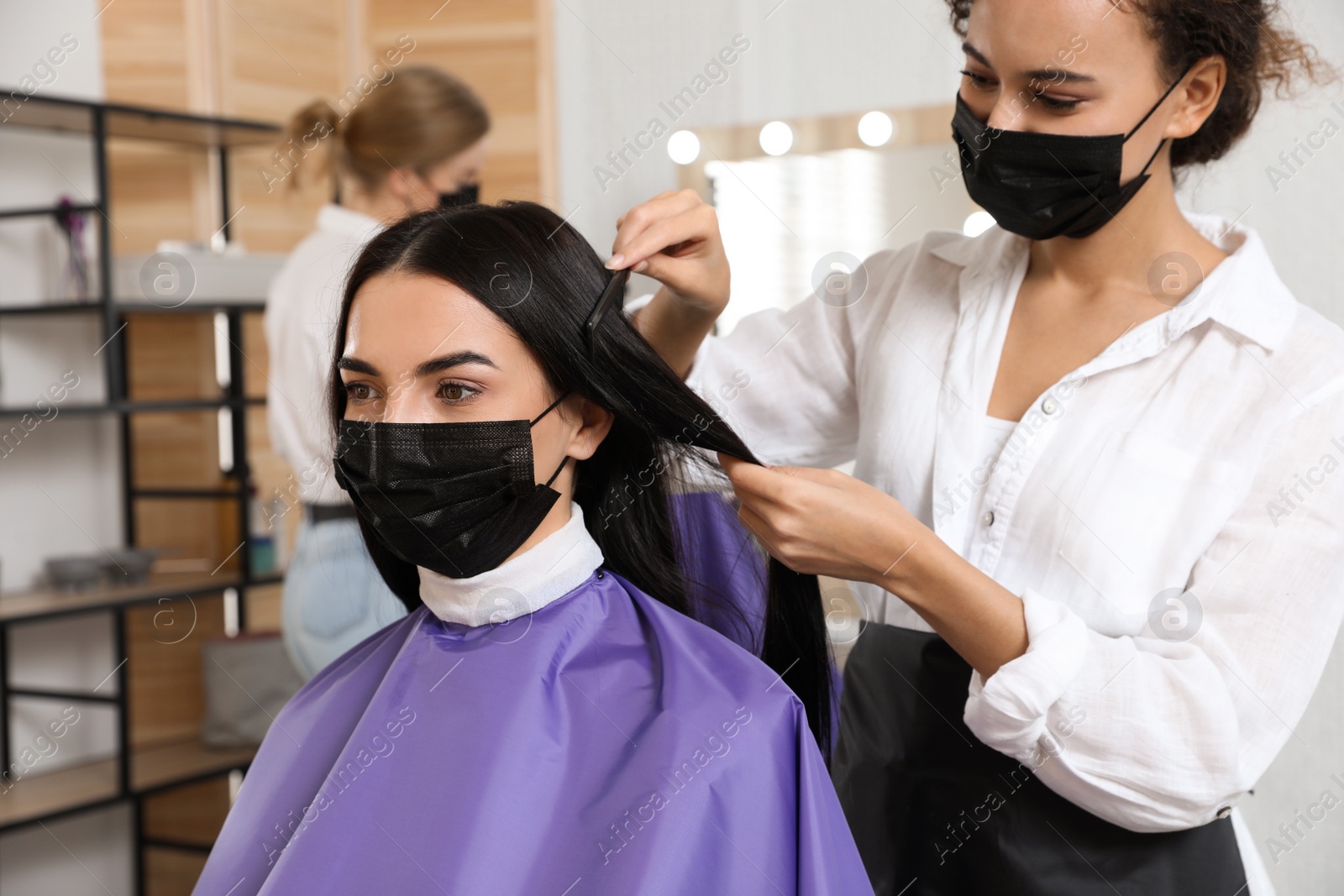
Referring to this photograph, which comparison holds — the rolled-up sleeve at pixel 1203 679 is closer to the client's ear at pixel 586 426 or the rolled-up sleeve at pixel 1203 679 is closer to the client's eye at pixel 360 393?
the client's ear at pixel 586 426

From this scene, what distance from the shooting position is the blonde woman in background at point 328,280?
245 centimetres

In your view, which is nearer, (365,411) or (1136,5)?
(1136,5)

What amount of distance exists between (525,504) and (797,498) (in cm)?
34

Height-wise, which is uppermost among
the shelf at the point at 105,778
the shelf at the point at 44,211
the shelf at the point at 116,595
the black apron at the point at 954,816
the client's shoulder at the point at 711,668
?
the shelf at the point at 44,211

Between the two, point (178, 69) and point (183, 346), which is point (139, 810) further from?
point (178, 69)

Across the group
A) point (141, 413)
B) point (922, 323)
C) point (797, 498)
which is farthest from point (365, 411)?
point (141, 413)

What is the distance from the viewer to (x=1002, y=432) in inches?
50.4

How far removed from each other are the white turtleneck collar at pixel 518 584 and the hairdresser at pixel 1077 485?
→ 27 cm

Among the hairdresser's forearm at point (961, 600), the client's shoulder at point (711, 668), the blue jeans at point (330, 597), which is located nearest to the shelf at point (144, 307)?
the blue jeans at point (330, 597)

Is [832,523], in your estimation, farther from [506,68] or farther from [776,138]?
[506,68]

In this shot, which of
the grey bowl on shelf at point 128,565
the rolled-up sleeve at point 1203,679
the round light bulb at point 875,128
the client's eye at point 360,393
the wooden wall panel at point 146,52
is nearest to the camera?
the rolled-up sleeve at point 1203,679

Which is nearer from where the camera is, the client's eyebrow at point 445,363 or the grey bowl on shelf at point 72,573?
the client's eyebrow at point 445,363

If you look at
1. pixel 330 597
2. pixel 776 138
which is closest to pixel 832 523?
pixel 776 138

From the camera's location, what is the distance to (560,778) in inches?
46.9
